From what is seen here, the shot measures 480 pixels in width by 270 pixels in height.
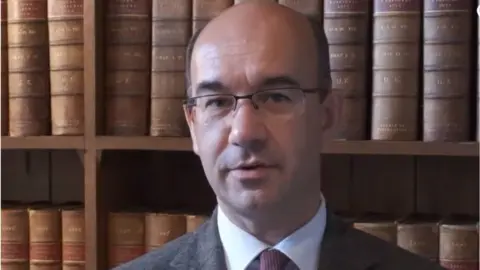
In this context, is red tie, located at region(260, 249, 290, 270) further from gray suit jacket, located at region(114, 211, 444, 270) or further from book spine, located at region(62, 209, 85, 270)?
book spine, located at region(62, 209, 85, 270)

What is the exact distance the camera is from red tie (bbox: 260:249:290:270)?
103 cm

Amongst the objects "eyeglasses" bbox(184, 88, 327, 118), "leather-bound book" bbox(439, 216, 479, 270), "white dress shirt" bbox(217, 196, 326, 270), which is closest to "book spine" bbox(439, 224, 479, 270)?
"leather-bound book" bbox(439, 216, 479, 270)

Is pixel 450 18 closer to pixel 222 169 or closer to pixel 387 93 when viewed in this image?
pixel 387 93

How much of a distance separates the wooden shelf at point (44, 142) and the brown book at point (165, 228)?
0.19m

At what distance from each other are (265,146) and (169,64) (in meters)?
0.46

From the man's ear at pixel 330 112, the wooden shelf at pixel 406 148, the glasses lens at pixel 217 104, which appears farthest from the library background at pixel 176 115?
the glasses lens at pixel 217 104

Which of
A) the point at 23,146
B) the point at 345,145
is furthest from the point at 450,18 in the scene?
the point at 23,146

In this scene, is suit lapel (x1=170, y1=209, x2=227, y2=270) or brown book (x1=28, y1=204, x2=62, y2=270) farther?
brown book (x1=28, y1=204, x2=62, y2=270)

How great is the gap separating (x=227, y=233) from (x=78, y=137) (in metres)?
0.46

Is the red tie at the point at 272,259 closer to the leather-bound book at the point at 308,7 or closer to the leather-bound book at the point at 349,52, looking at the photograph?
the leather-bound book at the point at 349,52

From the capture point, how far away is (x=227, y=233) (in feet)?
3.44

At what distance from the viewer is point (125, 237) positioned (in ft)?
4.76

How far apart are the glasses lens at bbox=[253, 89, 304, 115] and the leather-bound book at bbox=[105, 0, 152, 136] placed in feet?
1.52

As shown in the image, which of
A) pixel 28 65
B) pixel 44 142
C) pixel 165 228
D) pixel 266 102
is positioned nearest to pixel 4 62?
pixel 28 65
